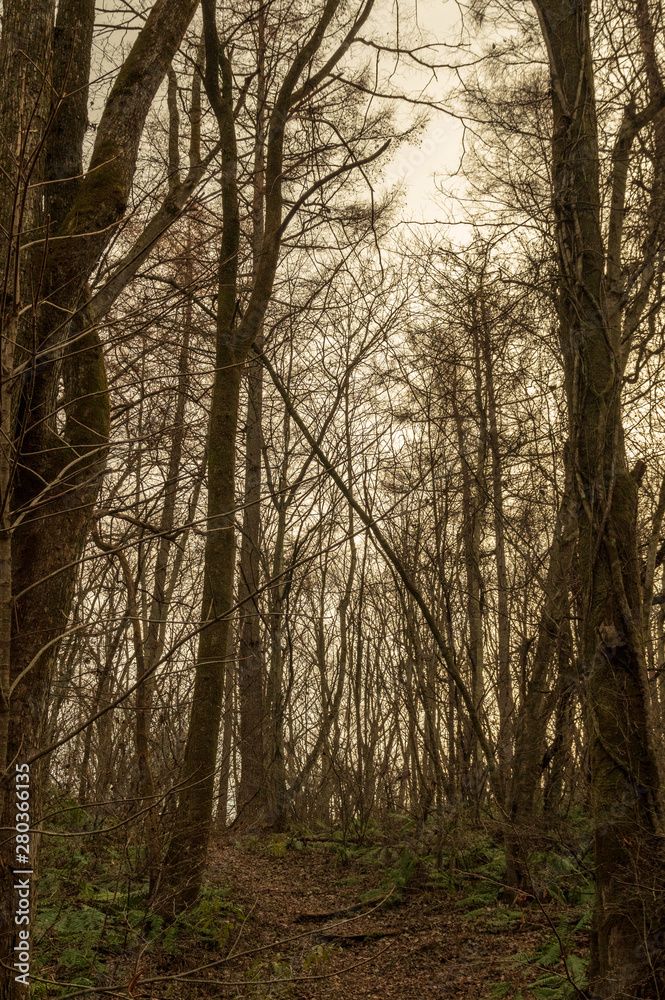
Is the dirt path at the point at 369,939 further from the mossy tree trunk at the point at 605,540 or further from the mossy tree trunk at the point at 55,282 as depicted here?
the mossy tree trunk at the point at 55,282

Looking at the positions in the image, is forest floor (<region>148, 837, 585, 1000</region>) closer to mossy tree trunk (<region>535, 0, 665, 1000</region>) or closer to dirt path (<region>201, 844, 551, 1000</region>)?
dirt path (<region>201, 844, 551, 1000</region>)

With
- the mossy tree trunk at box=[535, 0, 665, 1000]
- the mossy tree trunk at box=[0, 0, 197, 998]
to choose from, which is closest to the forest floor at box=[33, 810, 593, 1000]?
the mossy tree trunk at box=[535, 0, 665, 1000]

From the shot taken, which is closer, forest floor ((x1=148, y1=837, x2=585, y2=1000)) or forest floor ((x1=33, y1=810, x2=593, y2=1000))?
forest floor ((x1=33, y1=810, x2=593, y2=1000))

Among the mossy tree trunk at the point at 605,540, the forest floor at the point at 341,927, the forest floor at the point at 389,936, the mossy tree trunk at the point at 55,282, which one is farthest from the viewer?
the forest floor at the point at 389,936

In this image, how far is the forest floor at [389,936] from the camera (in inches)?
163

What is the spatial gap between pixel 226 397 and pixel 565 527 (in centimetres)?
287

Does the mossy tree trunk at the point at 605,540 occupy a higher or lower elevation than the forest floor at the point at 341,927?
higher

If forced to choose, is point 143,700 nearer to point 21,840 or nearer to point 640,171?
point 21,840

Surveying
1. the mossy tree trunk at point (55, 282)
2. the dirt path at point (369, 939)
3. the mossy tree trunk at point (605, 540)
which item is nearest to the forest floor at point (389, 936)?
the dirt path at point (369, 939)

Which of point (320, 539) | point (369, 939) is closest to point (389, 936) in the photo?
point (369, 939)

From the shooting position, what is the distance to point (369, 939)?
5312 millimetres

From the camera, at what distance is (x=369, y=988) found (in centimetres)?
464

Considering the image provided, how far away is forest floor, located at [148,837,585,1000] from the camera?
414 cm

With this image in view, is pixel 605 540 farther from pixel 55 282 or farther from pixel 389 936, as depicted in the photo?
pixel 389 936
